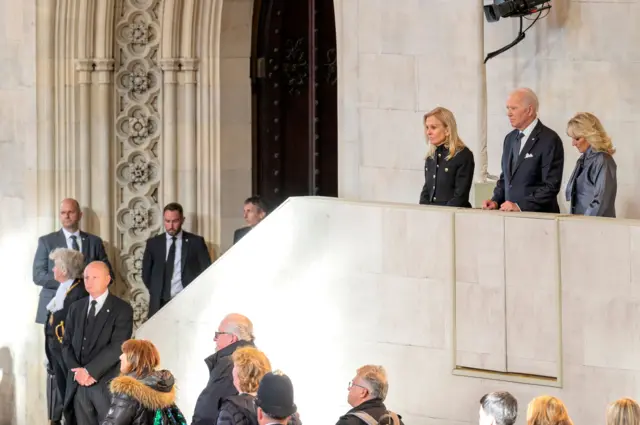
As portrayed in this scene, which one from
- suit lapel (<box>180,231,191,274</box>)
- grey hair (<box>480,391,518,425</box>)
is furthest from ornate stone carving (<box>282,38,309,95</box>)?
grey hair (<box>480,391,518,425</box>)

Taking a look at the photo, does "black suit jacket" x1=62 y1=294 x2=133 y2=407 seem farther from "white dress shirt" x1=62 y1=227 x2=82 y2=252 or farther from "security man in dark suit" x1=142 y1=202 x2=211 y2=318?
"white dress shirt" x1=62 y1=227 x2=82 y2=252

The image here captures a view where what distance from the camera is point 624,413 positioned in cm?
502

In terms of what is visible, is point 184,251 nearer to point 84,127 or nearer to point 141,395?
point 84,127

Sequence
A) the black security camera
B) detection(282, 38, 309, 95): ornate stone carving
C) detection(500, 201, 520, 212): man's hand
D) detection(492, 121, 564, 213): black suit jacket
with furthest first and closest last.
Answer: detection(282, 38, 309, 95): ornate stone carving
the black security camera
detection(492, 121, 564, 213): black suit jacket
detection(500, 201, 520, 212): man's hand

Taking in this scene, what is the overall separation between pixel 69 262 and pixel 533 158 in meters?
3.08

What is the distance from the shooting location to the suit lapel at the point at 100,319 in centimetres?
773

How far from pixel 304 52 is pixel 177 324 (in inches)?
143

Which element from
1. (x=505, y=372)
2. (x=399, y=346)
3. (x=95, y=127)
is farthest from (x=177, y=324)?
(x=95, y=127)

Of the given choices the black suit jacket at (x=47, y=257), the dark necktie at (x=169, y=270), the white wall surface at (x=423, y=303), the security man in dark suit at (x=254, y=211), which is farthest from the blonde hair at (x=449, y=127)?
the black suit jacket at (x=47, y=257)

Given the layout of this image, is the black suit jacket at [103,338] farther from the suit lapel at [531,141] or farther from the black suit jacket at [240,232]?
the suit lapel at [531,141]

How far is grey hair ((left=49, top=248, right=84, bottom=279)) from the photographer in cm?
845

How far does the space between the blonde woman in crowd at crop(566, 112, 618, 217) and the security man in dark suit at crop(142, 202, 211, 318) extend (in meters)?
3.82

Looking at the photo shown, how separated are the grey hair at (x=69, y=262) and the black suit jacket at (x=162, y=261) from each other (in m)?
1.47

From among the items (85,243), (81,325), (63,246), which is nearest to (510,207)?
(81,325)
